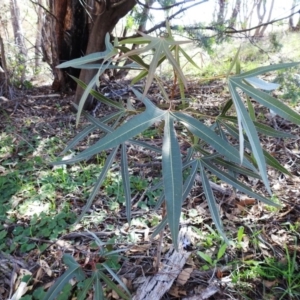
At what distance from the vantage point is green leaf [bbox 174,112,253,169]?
595 mm

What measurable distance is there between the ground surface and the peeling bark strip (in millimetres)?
21

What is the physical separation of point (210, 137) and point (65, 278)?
20.0 inches

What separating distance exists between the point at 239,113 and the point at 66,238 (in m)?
0.86

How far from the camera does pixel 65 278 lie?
29.4 inches

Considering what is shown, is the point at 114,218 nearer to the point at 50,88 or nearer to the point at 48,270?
the point at 48,270

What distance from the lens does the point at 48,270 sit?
3.30 ft

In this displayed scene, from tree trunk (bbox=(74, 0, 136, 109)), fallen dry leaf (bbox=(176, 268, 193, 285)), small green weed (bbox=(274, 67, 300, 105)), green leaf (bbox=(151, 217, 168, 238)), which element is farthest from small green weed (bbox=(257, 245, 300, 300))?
tree trunk (bbox=(74, 0, 136, 109))

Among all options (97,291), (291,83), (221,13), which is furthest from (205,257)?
(221,13)

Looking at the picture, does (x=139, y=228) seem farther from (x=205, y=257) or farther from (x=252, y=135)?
(x=252, y=135)

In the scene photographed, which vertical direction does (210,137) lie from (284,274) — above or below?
above

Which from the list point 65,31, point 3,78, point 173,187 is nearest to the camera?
point 173,187

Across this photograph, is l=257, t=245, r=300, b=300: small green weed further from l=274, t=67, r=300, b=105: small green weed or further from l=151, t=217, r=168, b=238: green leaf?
l=274, t=67, r=300, b=105: small green weed

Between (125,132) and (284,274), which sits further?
(284,274)

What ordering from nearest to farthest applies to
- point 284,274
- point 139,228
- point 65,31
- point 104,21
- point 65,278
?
point 65,278 < point 284,274 < point 139,228 < point 104,21 < point 65,31
